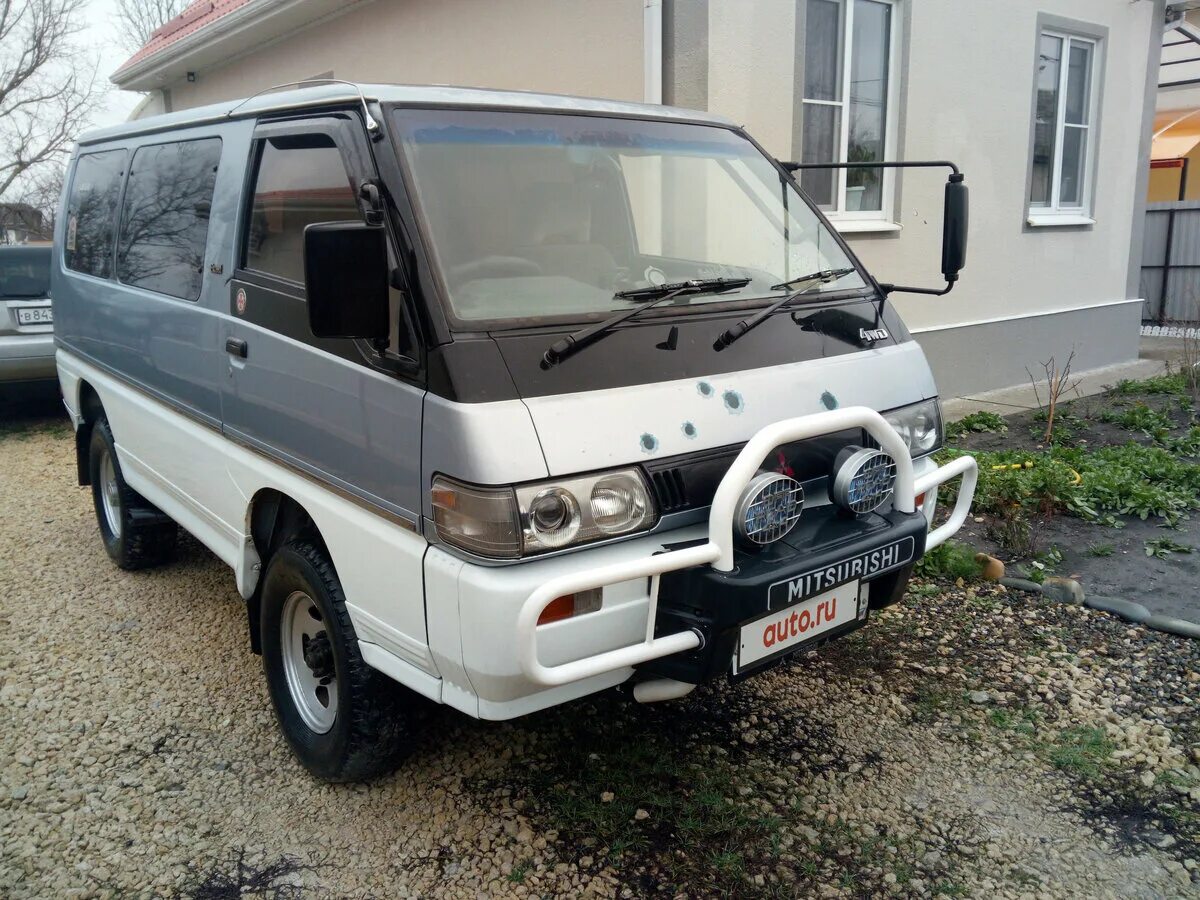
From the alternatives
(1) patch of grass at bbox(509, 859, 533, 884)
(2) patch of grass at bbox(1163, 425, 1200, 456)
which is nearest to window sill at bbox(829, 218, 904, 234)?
(2) patch of grass at bbox(1163, 425, 1200, 456)

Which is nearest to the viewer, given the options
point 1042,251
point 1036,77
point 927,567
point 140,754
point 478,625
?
point 478,625

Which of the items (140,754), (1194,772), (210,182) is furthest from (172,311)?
(1194,772)

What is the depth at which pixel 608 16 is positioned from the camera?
668cm

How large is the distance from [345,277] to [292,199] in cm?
85

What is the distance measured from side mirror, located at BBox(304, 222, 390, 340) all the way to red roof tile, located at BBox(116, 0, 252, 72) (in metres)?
10.4

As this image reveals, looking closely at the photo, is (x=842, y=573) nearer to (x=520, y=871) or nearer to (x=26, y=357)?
(x=520, y=871)

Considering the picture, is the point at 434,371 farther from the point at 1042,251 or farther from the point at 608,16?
the point at 1042,251

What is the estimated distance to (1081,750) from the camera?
3400 mm

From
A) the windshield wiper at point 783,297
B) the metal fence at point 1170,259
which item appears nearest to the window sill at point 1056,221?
the metal fence at point 1170,259

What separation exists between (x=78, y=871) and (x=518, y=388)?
1.96 meters

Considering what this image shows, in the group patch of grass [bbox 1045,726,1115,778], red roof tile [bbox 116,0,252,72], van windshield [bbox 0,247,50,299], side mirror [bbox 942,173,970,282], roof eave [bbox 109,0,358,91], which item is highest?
red roof tile [bbox 116,0,252,72]

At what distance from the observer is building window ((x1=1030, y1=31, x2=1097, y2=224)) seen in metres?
9.61

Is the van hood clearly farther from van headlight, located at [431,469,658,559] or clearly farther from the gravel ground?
the gravel ground

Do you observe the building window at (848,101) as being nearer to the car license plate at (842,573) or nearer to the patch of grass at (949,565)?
the patch of grass at (949,565)
